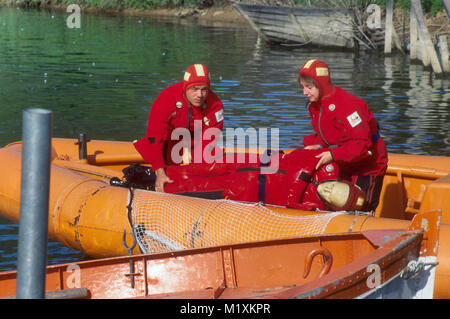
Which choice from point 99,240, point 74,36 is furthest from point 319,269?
point 74,36

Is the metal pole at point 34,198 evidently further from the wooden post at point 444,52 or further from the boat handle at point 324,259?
the wooden post at point 444,52

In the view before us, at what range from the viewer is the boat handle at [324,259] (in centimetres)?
503

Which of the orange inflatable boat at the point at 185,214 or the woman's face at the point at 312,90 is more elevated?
the woman's face at the point at 312,90

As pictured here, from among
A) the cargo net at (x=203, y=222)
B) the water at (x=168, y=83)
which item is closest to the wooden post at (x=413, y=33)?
the water at (x=168, y=83)

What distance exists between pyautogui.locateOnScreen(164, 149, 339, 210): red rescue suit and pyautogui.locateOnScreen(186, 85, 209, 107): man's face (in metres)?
0.57

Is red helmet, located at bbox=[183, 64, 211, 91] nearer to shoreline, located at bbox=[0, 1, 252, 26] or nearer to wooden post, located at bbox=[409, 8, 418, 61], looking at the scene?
wooden post, located at bbox=[409, 8, 418, 61]

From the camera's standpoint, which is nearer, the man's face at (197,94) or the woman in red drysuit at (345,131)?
the woman in red drysuit at (345,131)

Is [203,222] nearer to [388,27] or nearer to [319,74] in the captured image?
[319,74]

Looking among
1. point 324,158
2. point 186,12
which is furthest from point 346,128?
point 186,12

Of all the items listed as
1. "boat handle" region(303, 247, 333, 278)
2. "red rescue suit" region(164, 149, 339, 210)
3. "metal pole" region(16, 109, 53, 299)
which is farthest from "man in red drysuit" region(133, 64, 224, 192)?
"metal pole" region(16, 109, 53, 299)

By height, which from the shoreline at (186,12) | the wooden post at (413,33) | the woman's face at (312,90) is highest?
the shoreline at (186,12)

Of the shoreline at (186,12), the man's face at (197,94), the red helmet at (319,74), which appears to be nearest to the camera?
the red helmet at (319,74)

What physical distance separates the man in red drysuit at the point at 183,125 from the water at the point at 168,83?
4.34 ft

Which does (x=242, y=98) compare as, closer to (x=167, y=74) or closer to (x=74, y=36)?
(x=167, y=74)
